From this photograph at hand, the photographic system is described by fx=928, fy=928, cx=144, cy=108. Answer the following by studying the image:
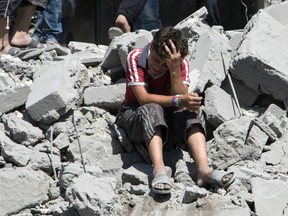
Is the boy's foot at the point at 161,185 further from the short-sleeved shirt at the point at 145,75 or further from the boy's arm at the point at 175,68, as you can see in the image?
the short-sleeved shirt at the point at 145,75

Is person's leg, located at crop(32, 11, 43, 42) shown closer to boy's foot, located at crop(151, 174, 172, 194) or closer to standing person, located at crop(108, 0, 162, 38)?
standing person, located at crop(108, 0, 162, 38)

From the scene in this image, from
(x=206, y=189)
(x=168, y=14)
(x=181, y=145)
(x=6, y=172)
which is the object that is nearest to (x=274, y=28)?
(x=181, y=145)

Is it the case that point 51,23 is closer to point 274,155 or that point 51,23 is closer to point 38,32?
point 38,32

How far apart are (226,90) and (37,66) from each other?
1609mm

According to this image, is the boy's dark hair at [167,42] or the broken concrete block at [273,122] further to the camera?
the broken concrete block at [273,122]

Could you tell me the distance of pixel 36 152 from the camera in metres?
6.50

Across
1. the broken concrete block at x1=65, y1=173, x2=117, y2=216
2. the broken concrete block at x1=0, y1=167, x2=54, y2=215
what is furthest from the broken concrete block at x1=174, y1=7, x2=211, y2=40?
the broken concrete block at x1=65, y1=173, x2=117, y2=216

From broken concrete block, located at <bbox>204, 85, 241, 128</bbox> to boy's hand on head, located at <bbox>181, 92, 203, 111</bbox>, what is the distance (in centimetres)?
53

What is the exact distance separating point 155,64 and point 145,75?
0.13m

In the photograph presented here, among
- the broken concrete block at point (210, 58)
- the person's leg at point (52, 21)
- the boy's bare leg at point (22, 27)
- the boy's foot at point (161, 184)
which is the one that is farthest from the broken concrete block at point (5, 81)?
the boy's foot at point (161, 184)

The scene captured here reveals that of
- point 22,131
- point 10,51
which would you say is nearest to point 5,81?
point 10,51

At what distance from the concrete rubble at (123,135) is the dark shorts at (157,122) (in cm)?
12

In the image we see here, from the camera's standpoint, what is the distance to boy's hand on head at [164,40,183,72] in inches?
244

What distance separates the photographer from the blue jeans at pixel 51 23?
8328 mm
